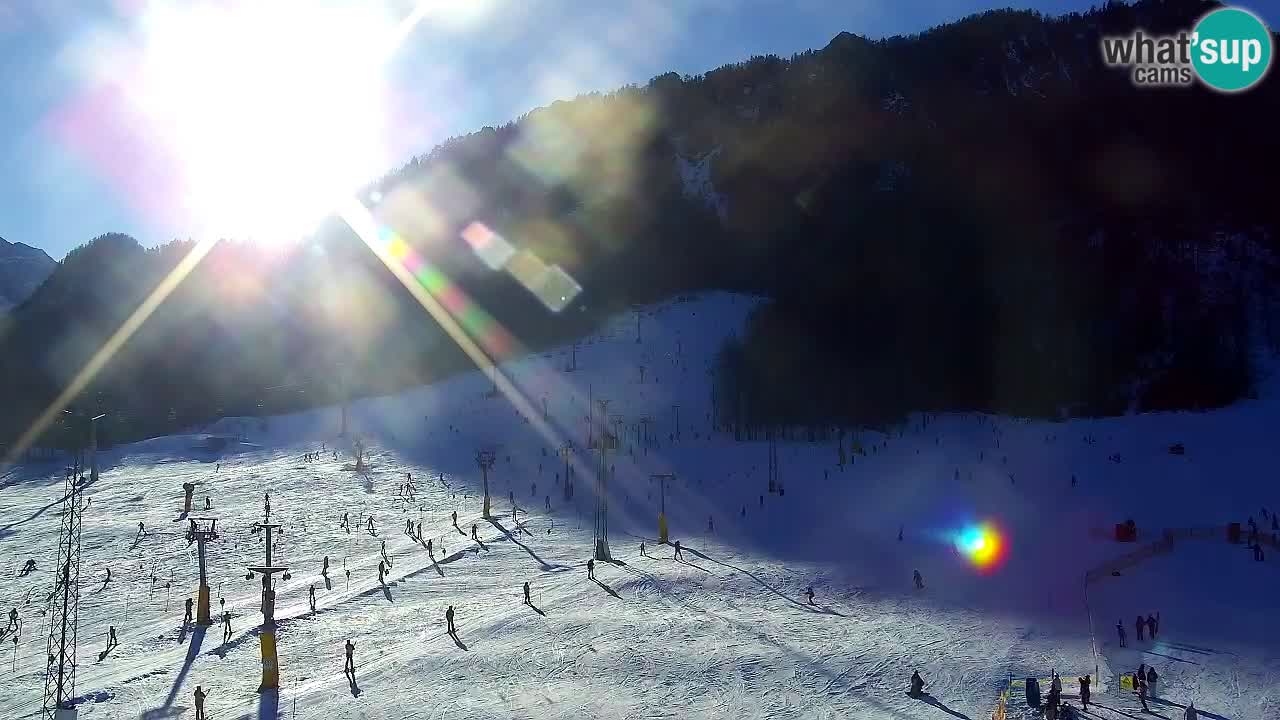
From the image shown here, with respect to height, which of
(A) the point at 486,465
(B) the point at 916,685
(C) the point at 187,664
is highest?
(A) the point at 486,465

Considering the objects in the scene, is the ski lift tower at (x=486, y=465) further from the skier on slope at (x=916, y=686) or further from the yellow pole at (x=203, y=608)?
the skier on slope at (x=916, y=686)

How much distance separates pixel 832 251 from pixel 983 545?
166ft

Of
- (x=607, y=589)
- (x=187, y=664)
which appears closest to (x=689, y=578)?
(x=607, y=589)

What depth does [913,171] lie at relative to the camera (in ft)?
265

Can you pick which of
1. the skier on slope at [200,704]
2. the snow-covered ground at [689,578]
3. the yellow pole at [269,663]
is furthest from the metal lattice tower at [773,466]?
the skier on slope at [200,704]

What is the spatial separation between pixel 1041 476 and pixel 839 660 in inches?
957

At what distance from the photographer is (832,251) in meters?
76.8

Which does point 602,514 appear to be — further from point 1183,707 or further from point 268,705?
point 1183,707

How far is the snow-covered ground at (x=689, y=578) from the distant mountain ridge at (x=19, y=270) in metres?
148

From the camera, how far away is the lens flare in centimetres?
2681

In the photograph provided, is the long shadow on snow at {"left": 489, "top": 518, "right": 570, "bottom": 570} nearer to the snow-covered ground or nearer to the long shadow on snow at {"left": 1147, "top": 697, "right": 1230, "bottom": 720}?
the snow-covered ground

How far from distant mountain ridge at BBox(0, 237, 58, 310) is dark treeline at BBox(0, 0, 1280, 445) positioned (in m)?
75.7

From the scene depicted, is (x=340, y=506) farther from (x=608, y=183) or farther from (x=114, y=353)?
(x=114, y=353)

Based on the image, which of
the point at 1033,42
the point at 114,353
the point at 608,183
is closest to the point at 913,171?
the point at 1033,42
